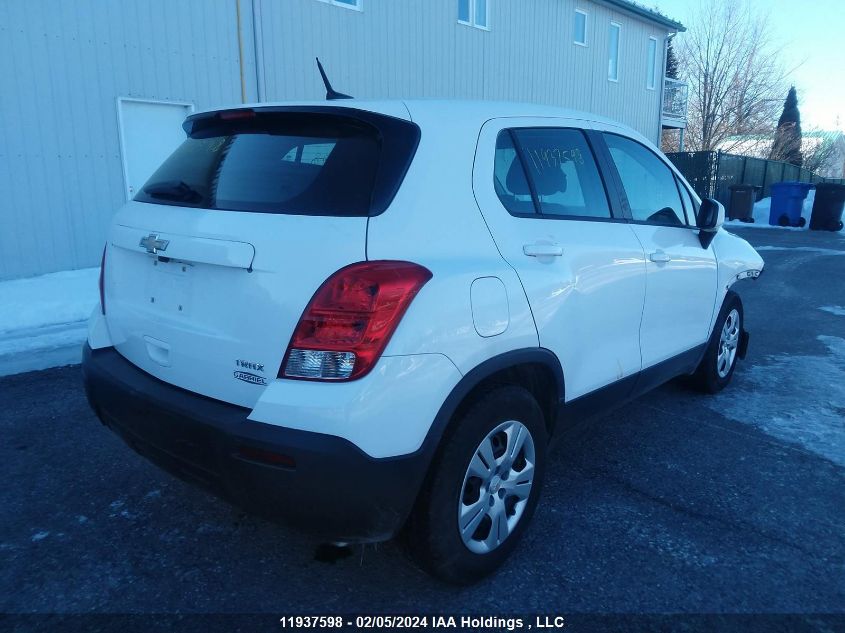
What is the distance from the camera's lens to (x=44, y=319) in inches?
249

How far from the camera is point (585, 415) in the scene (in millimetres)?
3082

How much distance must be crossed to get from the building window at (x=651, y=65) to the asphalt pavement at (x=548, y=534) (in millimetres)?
20557

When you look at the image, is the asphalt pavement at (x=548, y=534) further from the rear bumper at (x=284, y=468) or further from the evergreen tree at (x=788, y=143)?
the evergreen tree at (x=788, y=143)

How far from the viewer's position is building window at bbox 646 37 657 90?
22.2 m

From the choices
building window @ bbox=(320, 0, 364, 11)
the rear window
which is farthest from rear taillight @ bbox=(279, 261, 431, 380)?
building window @ bbox=(320, 0, 364, 11)

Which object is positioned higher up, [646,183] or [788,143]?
[788,143]

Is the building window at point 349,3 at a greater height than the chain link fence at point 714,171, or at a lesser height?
greater

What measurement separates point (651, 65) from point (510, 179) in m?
22.6

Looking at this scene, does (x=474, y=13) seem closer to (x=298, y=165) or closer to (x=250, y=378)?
(x=298, y=165)

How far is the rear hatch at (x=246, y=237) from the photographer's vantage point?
2.11 metres

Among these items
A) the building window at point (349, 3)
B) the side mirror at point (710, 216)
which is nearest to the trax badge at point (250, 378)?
the side mirror at point (710, 216)

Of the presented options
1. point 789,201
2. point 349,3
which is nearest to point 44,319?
point 349,3

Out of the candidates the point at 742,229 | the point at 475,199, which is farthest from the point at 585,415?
the point at 742,229

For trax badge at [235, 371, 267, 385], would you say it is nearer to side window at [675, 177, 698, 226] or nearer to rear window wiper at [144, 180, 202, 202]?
rear window wiper at [144, 180, 202, 202]
